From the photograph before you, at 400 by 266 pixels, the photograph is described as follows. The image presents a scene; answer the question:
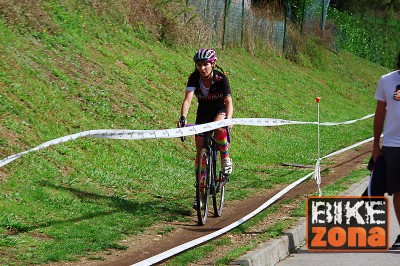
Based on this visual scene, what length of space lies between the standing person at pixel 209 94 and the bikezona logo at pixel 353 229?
1.58 m

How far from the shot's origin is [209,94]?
431 inches

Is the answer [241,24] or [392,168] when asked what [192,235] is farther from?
[241,24]

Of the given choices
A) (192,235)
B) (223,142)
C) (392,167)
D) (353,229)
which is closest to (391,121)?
(392,167)

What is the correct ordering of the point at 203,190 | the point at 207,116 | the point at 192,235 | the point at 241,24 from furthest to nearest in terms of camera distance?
the point at 241,24, the point at 207,116, the point at 203,190, the point at 192,235

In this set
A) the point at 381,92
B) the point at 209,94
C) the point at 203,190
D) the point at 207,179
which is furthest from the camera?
the point at 209,94

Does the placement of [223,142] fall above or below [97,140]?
above

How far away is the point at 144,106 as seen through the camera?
57.6 ft

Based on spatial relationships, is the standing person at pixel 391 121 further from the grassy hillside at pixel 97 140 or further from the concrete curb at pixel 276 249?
the grassy hillside at pixel 97 140

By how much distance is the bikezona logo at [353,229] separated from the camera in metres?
9.38

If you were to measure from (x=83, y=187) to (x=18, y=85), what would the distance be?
109 inches

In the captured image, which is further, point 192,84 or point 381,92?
point 192,84

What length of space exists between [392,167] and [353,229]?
1.36 metres

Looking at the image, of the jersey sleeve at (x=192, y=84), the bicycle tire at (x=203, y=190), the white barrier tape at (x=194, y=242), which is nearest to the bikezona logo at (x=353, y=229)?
the white barrier tape at (x=194, y=242)

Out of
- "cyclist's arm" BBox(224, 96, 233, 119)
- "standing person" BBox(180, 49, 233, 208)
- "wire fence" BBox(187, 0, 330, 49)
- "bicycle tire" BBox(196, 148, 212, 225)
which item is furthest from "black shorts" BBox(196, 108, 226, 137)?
"wire fence" BBox(187, 0, 330, 49)
